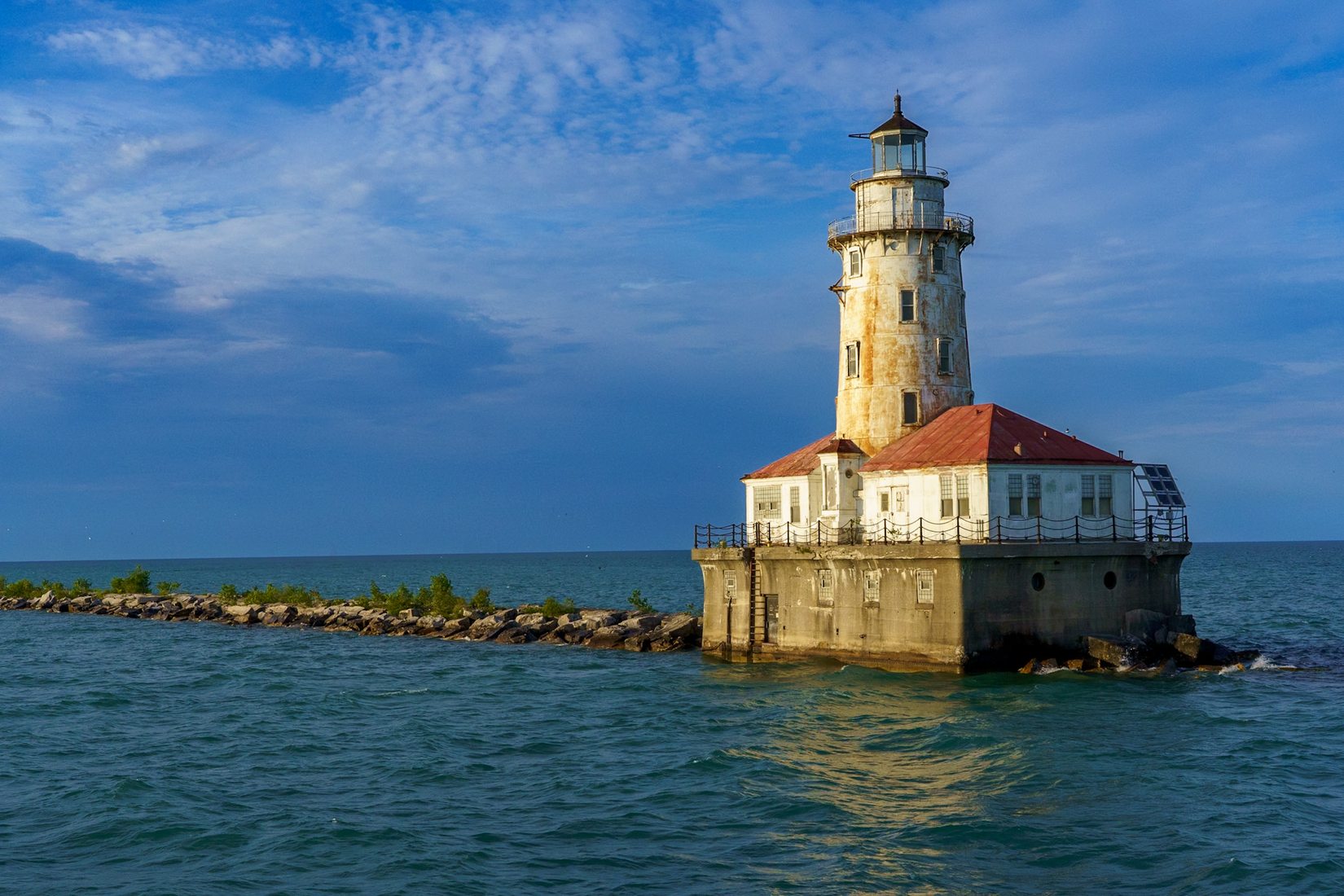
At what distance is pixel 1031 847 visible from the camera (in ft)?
63.4

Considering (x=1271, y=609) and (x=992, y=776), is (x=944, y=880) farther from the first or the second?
(x=1271, y=609)

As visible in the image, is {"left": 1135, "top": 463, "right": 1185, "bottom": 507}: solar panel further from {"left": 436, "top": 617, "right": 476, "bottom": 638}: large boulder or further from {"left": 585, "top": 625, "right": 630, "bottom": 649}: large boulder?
{"left": 436, "top": 617, "right": 476, "bottom": 638}: large boulder

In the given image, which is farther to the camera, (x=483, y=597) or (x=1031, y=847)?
(x=483, y=597)

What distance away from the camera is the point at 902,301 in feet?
140

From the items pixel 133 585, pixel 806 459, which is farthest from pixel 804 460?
pixel 133 585

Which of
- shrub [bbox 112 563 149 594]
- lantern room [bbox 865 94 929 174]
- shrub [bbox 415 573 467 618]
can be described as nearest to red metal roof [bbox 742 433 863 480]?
lantern room [bbox 865 94 929 174]

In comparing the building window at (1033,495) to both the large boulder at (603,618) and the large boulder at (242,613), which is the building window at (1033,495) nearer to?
the large boulder at (603,618)

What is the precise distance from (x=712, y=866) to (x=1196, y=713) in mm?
15772

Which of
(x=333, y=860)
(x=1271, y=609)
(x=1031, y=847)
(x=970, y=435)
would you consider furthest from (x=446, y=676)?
(x=1271, y=609)

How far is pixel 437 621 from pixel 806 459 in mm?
21382

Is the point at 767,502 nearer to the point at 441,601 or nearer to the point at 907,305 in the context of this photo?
the point at 907,305

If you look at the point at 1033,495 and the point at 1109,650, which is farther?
the point at 1033,495

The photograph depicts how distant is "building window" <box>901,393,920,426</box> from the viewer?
42375 mm

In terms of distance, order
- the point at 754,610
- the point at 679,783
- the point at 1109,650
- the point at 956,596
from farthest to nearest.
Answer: the point at 754,610 → the point at 1109,650 → the point at 956,596 → the point at 679,783
